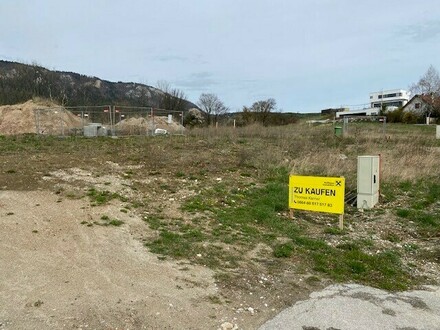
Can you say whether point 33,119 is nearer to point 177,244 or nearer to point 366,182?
point 177,244

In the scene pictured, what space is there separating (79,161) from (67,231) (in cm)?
618

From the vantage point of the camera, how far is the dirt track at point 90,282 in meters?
3.47

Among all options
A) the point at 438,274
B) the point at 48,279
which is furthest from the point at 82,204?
the point at 438,274

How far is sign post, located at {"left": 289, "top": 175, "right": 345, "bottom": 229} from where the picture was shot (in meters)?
7.01

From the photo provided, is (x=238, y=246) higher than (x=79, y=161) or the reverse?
the reverse

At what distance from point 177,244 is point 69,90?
54.3 m

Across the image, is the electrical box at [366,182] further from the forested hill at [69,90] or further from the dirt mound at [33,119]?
the forested hill at [69,90]

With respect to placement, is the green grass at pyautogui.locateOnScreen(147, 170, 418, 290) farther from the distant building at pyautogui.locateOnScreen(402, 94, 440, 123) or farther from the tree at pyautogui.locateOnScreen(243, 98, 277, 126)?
the distant building at pyautogui.locateOnScreen(402, 94, 440, 123)

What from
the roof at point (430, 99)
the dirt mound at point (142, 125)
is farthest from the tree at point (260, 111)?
the roof at point (430, 99)

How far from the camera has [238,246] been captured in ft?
19.2

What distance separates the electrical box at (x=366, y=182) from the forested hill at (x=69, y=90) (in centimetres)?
3624

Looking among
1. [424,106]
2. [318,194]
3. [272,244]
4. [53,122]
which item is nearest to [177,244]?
[272,244]

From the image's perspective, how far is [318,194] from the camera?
7.28 m

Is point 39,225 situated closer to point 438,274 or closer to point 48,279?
point 48,279
